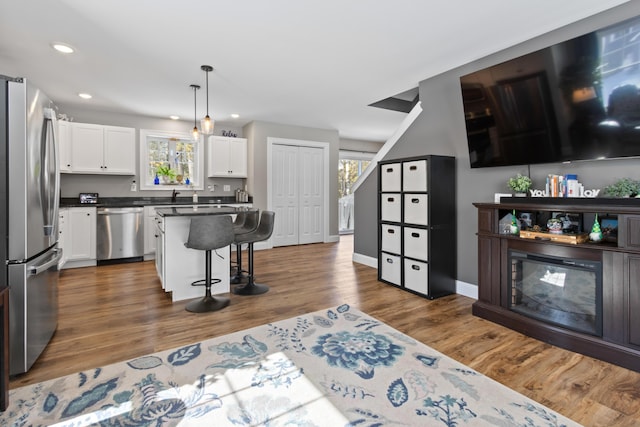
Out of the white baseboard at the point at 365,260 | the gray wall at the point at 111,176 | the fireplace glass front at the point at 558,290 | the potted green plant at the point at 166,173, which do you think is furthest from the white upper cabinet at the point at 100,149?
the fireplace glass front at the point at 558,290

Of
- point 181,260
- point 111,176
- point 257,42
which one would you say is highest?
point 257,42

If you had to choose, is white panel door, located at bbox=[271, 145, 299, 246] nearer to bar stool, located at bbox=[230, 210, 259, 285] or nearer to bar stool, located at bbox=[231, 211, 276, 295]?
bar stool, located at bbox=[230, 210, 259, 285]

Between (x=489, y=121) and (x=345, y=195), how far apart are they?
231 inches

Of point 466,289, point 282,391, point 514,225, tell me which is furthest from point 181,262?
point 514,225

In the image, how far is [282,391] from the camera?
180cm

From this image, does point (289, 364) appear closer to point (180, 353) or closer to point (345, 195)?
point (180, 353)

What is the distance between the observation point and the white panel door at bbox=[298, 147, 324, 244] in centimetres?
682

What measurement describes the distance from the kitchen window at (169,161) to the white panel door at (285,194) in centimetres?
146

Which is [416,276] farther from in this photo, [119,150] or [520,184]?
[119,150]

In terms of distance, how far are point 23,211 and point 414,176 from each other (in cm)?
328

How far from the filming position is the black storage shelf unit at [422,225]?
3.38 meters

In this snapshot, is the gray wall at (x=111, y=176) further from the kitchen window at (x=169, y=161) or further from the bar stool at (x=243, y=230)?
the bar stool at (x=243, y=230)

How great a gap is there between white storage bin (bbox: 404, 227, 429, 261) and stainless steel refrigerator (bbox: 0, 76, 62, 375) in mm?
3234

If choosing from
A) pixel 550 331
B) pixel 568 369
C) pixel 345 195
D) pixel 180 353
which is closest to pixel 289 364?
pixel 180 353
